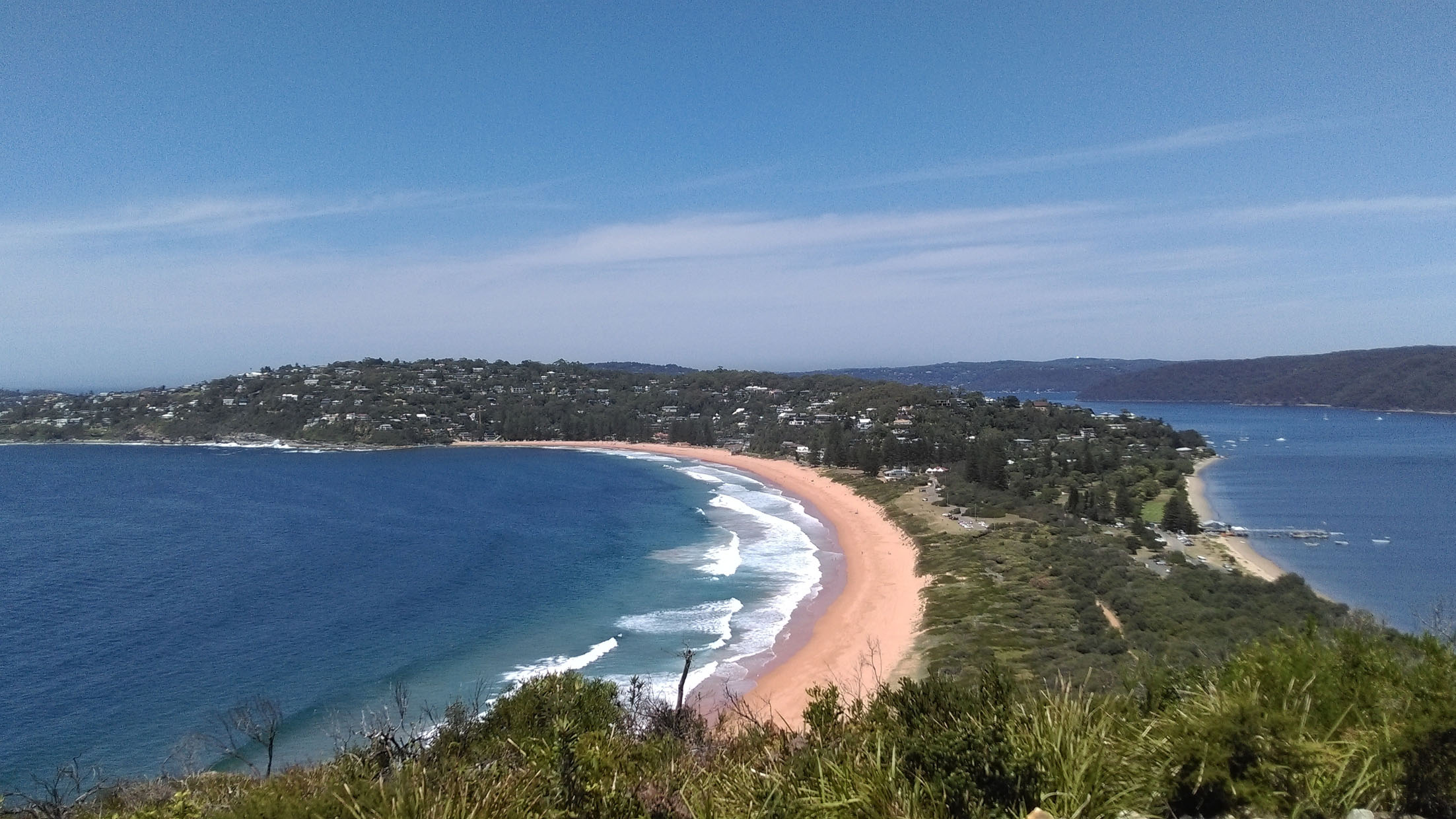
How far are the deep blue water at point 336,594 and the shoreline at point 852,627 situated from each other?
995mm

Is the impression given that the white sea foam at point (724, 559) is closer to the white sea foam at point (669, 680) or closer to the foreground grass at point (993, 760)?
the white sea foam at point (669, 680)

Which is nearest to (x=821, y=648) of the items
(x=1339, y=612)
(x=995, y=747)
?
(x=1339, y=612)

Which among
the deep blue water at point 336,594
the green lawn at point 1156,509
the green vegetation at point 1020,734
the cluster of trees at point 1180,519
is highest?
the green vegetation at point 1020,734

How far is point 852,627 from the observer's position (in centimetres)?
2241

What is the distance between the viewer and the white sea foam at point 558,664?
19.2 meters

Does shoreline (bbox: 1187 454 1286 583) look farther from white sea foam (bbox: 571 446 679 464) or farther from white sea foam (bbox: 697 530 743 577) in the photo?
white sea foam (bbox: 571 446 679 464)

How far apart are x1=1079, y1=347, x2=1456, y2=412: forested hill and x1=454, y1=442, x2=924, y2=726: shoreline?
363 feet

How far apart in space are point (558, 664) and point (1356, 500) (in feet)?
158

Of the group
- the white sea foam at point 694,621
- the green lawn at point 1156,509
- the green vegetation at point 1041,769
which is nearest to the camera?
the green vegetation at point 1041,769

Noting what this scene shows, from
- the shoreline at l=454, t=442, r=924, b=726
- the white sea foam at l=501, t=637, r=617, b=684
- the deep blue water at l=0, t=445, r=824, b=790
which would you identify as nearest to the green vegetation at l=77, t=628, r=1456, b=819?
the shoreline at l=454, t=442, r=924, b=726

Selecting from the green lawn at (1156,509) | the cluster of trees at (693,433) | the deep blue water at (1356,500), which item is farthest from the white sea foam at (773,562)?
the cluster of trees at (693,433)

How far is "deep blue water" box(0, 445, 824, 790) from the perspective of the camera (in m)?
18.1

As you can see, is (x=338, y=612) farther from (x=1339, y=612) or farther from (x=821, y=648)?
(x=1339, y=612)

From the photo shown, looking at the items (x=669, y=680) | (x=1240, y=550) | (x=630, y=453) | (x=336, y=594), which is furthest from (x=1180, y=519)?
(x=630, y=453)
